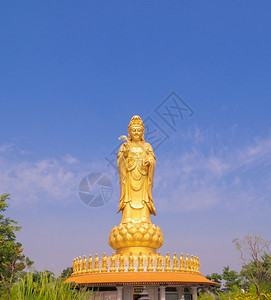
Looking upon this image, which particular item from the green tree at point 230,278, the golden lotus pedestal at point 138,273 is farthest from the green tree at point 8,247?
the green tree at point 230,278

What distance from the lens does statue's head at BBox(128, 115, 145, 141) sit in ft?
66.6

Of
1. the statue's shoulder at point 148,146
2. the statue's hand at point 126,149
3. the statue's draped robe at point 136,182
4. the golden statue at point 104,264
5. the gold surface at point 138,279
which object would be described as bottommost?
the gold surface at point 138,279

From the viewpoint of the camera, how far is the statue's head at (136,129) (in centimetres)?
2030

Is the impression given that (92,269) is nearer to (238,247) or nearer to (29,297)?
(29,297)

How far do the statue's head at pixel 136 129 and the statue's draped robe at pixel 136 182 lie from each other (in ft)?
2.26

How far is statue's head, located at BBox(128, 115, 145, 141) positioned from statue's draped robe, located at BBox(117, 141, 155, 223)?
2.26 feet

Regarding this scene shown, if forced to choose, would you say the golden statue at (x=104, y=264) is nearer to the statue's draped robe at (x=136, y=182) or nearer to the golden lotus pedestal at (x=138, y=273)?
the golden lotus pedestal at (x=138, y=273)

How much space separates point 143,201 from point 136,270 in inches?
186

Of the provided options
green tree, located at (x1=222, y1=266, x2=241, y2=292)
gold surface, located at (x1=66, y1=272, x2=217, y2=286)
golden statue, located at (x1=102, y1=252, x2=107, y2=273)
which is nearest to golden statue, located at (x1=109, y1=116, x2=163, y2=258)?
golden statue, located at (x1=102, y1=252, x2=107, y2=273)

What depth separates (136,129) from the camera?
66.5 feet

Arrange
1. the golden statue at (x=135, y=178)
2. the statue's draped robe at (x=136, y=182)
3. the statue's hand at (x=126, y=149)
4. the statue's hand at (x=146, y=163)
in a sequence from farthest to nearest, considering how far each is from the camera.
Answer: the statue's hand at (x=126, y=149) < the statue's hand at (x=146, y=163) < the statue's draped robe at (x=136, y=182) < the golden statue at (x=135, y=178)

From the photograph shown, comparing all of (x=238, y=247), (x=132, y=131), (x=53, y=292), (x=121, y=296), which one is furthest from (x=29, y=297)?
(x=238, y=247)

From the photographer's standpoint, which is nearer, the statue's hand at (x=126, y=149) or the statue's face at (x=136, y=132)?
the statue's hand at (x=126, y=149)

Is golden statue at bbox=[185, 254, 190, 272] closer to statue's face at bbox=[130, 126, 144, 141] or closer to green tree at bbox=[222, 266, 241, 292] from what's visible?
statue's face at bbox=[130, 126, 144, 141]
